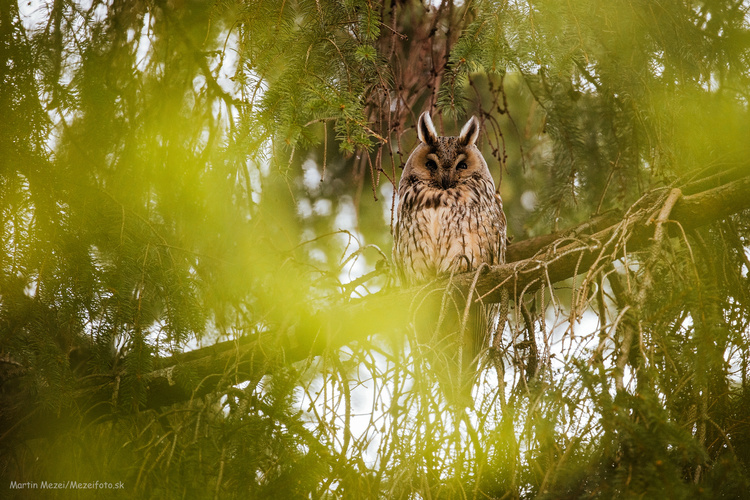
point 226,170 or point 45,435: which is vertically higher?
point 226,170

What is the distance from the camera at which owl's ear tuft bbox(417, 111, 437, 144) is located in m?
2.82

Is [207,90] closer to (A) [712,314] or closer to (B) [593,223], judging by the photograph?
(B) [593,223]

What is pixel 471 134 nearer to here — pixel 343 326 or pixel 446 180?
pixel 446 180

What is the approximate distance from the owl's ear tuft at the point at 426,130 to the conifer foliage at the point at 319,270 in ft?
1.28

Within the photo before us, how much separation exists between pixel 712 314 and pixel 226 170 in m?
1.66

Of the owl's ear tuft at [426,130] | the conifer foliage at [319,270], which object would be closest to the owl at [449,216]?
the owl's ear tuft at [426,130]

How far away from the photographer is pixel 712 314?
3.59ft

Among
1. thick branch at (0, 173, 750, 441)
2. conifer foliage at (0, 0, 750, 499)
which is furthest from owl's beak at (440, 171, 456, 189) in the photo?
thick branch at (0, 173, 750, 441)

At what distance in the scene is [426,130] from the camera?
2936mm

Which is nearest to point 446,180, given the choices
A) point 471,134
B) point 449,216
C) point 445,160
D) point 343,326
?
point 445,160

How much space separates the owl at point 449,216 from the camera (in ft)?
9.13

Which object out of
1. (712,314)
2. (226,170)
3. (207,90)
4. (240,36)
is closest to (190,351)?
(226,170)

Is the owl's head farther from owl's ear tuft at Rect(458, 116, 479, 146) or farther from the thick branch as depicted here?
the thick branch

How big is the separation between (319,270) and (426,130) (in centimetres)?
143
